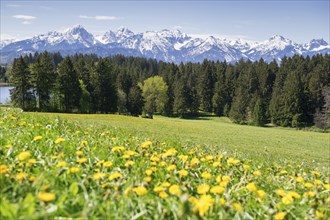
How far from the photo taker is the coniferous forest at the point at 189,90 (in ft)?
214

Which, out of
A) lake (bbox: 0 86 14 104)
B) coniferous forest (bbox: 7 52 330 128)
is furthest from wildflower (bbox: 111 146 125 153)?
lake (bbox: 0 86 14 104)

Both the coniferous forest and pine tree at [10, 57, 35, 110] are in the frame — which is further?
the coniferous forest

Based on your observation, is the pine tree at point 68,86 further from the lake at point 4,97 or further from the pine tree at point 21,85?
the lake at point 4,97

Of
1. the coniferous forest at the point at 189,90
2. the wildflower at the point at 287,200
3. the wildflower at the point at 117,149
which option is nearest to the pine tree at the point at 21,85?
the coniferous forest at the point at 189,90

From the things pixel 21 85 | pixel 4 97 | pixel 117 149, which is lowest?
pixel 117 149

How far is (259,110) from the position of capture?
82.0 m

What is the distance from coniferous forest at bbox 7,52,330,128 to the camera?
214ft

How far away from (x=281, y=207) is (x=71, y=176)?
2.01m

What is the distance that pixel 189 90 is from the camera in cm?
10188

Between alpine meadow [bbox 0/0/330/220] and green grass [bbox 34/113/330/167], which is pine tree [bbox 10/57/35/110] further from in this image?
green grass [bbox 34/113/330/167]

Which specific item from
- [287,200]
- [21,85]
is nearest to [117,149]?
[287,200]

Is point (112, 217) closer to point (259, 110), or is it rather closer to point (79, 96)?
point (79, 96)

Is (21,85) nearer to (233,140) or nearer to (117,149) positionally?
(233,140)

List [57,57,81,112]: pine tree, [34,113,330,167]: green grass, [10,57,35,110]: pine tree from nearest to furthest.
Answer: [34,113,330,167]: green grass → [10,57,35,110]: pine tree → [57,57,81,112]: pine tree
